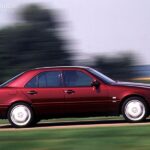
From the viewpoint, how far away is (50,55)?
51.8m

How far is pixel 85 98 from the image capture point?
14.1 metres

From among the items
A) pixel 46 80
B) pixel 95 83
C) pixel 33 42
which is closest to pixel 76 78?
pixel 95 83

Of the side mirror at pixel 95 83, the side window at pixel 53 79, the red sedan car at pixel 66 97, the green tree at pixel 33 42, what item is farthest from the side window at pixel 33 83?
the green tree at pixel 33 42

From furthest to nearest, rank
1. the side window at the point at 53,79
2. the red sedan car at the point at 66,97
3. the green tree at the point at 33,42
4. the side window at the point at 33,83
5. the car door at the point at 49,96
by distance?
the green tree at the point at 33,42, the side window at the point at 33,83, the side window at the point at 53,79, the car door at the point at 49,96, the red sedan car at the point at 66,97

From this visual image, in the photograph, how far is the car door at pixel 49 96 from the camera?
14.1 m

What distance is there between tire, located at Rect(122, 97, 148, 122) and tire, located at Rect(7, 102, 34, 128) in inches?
91.8

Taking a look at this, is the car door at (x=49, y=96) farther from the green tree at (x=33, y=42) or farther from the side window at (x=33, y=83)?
the green tree at (x=33, y=42)

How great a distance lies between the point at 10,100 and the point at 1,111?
13.9 inches

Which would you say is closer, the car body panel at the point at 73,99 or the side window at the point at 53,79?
the car body panel at the point at 73,99

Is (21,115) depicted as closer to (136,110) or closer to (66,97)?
(66,97)

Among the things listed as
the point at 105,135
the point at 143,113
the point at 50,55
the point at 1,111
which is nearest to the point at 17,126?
the point at 1,111

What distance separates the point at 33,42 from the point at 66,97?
3905 centimetres

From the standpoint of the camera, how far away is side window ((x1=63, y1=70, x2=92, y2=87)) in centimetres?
1420

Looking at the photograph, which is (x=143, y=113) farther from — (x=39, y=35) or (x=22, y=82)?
(x=39, y=35)
